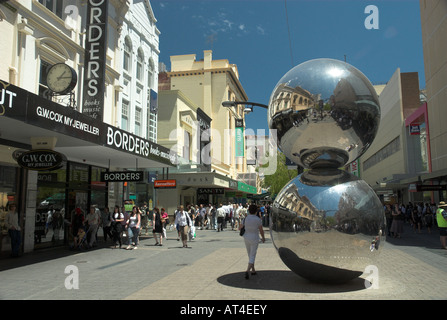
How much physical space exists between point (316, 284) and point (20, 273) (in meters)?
6.64

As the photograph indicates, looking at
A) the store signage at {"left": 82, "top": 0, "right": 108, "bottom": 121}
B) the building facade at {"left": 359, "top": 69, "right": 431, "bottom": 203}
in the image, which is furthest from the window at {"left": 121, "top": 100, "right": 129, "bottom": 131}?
the building facade at {"left": 359, "top": 69, "right": 431, "bottom": 203}

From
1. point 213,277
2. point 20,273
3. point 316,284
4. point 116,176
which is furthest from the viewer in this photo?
point 116,176

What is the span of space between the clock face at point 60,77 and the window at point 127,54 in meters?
7.22

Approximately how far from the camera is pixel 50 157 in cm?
957

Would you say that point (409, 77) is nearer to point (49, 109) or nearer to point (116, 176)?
point (116, 176)

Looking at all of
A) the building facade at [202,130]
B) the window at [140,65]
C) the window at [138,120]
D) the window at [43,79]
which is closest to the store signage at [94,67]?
the window at [43,79]

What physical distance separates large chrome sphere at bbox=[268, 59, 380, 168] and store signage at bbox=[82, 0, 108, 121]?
33.4 feet

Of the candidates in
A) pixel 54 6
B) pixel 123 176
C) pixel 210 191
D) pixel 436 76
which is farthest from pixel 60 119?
pixel 436 76

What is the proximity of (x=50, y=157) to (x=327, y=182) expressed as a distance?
7269 millimetres

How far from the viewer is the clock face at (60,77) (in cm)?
1259

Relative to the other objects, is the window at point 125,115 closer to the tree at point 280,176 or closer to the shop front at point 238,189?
the shop front at point 238,189

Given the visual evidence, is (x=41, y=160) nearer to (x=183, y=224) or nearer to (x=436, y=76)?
(x=183, y=224)

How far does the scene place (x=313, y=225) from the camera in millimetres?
5492

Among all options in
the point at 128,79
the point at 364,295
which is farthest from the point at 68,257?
the point at 128,79
